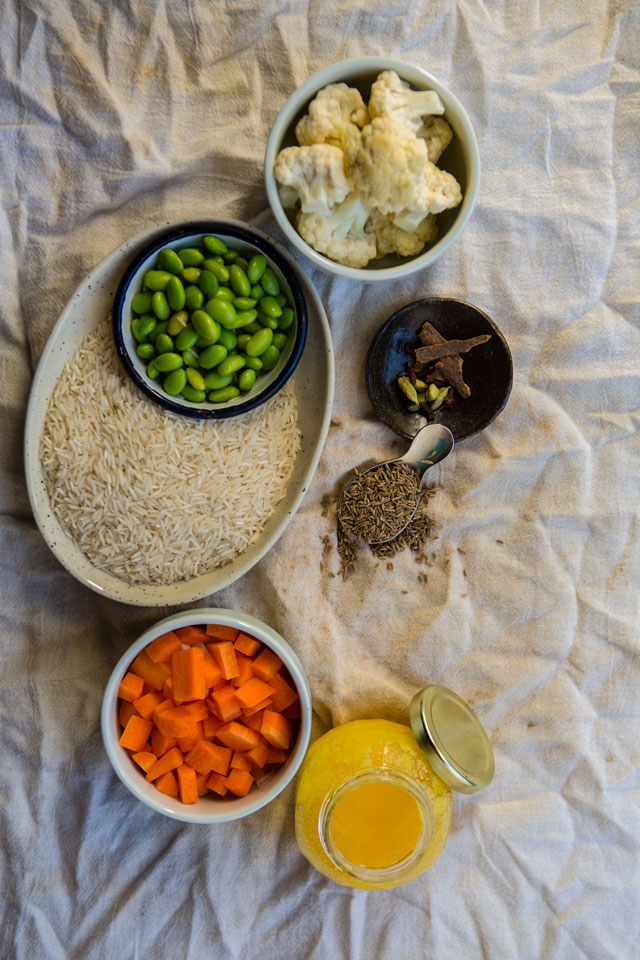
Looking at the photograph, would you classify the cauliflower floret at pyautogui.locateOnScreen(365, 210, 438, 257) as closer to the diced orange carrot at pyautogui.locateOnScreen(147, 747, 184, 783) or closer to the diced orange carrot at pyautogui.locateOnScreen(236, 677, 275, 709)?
the diced orange carrot at pyautogui.locateOnScreen(236, 677, 275, 709)

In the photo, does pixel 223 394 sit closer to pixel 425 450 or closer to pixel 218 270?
pixel 218 270

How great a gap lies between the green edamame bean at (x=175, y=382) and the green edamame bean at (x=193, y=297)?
0.15m

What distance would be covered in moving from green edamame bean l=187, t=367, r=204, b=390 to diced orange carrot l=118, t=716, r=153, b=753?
79 centimetres

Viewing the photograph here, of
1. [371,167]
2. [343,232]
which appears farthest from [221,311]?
[371,167]

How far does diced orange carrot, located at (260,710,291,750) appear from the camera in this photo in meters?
1.63

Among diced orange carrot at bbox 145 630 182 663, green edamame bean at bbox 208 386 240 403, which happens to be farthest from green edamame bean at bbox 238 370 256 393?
diced orange carrot at bbox 145 630 182 663

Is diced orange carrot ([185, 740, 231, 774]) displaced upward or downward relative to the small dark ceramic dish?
downward

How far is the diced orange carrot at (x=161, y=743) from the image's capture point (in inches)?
64.5

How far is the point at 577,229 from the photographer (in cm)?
176

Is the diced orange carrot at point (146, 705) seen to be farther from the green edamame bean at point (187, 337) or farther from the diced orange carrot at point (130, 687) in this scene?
the green edamame bean at point (187, 337)

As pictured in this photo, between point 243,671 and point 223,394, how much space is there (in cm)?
66

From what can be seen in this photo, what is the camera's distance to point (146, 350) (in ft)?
5.17

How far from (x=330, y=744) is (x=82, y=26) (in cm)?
183

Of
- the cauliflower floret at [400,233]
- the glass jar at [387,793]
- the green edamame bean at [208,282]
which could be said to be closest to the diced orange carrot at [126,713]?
the glass jar at [387,793]
